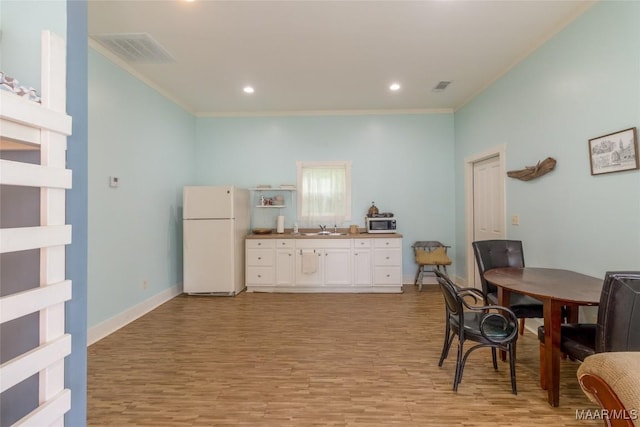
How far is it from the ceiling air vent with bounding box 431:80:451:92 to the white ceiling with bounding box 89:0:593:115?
0.28 feet

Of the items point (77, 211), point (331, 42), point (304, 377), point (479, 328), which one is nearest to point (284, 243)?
point (304, 377)

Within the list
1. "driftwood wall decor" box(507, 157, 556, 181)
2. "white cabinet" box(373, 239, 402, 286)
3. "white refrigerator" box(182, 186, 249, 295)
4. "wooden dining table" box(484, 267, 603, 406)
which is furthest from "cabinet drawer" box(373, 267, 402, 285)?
"wooden dining table" box(484, 267, 603, 406)

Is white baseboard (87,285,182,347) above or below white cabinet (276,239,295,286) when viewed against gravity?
below

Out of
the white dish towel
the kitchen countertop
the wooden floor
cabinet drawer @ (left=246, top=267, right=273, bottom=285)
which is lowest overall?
the wooden floor

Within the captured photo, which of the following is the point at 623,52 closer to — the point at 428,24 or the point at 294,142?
the point at 428,24

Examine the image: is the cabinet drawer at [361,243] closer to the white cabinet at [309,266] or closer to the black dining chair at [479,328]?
the white cabinet at [309,266]

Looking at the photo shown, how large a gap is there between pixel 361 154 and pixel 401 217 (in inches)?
50.0

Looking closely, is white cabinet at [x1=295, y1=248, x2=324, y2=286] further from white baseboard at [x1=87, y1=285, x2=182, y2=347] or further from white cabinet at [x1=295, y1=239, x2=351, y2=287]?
white baseboard at [x1=87, y1=285, x2=182, y2=347]

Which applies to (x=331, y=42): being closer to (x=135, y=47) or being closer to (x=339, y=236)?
(x=135, y=47)

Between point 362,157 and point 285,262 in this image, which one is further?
point 362,157

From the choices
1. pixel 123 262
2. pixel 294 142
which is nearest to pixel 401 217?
pixel 294 142

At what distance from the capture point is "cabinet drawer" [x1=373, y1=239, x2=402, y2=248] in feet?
14.9

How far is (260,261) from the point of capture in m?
4.64

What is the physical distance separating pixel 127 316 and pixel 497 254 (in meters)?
3.99
